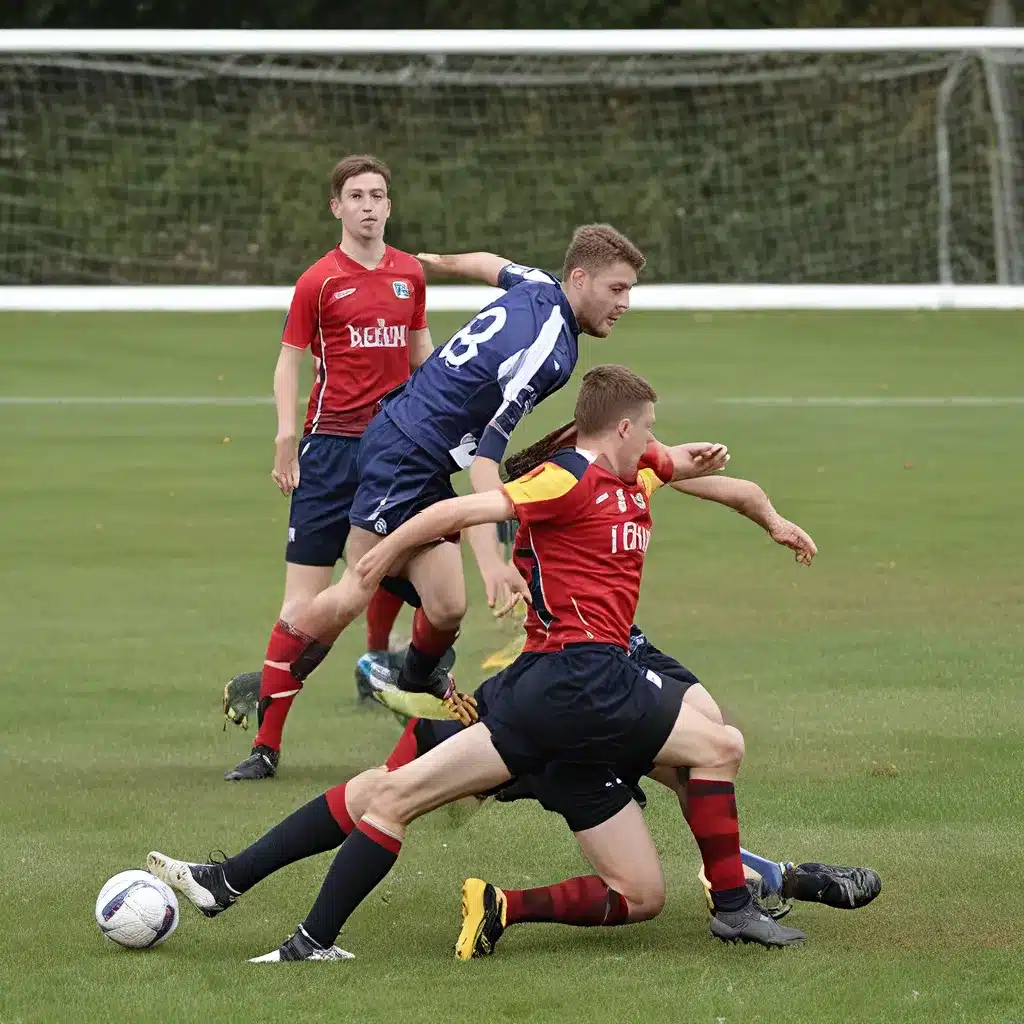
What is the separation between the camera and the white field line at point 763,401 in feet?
64.2

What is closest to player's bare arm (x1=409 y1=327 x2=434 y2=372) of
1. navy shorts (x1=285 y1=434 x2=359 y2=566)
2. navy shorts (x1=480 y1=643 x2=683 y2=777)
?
navy shorts (x1=285 y1=434 x2=359 y2=566)

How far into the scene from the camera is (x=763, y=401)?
19828 mm

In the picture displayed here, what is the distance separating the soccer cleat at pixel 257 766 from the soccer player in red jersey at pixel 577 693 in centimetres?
234

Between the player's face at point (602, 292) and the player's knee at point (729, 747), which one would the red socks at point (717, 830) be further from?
the player's face at point (602, 292)

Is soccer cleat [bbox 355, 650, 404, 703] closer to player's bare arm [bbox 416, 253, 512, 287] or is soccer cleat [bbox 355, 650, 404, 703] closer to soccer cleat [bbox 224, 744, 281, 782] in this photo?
soccer cleat [bbox 224, 744, 281, 782]

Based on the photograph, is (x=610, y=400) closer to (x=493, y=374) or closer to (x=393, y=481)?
(x=493, y=374)

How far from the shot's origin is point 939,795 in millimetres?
7527

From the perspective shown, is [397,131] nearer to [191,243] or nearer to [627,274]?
[191,243]

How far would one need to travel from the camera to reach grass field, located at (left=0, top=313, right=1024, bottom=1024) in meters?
5.57

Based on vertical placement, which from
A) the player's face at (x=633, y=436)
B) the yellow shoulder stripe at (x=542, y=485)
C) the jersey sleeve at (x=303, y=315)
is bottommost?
the yellow shoulder stripe at (x=542, y=485)

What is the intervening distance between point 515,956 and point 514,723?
2.33ft

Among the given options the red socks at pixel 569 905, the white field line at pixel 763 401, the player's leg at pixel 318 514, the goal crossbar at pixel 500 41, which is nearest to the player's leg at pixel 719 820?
the red socks at pixel 569 905

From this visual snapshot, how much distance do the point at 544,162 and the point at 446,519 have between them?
74.9ft

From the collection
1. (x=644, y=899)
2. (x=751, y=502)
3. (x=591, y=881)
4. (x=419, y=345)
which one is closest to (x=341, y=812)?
(x=591, y=881)
